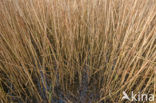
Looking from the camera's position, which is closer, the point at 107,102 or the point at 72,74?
the point at 107,102

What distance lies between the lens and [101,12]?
1154 millimetres

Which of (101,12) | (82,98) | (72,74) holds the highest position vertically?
(101,12)

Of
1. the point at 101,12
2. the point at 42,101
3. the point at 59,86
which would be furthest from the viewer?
A: the point at 101,12

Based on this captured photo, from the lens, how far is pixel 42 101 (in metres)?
0.82

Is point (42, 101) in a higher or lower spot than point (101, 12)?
lower

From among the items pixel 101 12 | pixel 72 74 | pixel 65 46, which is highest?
pixel 101 12

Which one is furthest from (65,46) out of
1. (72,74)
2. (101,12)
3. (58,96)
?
(101,12)

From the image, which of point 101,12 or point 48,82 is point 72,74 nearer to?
point 48,82

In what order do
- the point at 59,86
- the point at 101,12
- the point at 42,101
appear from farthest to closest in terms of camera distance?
the point at 101,12, the point at 59,86, the point at 42,101

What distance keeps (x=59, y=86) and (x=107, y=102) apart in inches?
13.6

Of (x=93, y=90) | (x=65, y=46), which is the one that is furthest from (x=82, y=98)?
(x=65, y=46)

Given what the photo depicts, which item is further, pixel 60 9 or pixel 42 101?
pixel 60 9

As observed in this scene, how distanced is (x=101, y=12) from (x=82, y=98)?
2.43 ft

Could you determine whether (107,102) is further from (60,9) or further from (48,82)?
(60,9)
